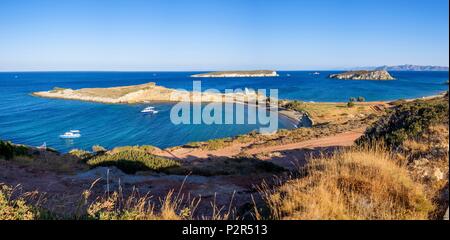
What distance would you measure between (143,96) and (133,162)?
79743 mm

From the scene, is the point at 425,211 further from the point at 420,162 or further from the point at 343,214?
the point at 420,162

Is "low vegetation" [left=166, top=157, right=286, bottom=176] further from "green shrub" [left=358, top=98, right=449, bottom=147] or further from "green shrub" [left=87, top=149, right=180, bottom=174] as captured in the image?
"green shrub" [left=358, top=98, right=449, bottom=147]

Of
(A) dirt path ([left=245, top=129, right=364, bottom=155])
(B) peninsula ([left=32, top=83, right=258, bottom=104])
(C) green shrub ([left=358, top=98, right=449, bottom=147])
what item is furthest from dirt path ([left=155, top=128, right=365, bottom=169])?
(B) peninsula ([left=32, top=83, right=258, bottom=104])

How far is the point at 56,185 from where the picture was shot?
11109 millimetres

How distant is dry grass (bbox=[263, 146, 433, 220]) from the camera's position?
15.1 ft

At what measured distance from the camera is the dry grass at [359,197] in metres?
4.61

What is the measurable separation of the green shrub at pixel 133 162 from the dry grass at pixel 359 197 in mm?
9771

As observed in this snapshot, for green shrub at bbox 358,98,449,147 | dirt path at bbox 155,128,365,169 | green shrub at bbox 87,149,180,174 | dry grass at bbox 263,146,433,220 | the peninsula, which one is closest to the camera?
dry grass at bbox 263,146,433,220

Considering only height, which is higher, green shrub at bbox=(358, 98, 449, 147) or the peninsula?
green shrub at bbox=(358, 98, 449, 147)

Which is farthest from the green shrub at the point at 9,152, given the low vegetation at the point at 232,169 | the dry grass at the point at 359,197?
the dry grass at the point at 359,197

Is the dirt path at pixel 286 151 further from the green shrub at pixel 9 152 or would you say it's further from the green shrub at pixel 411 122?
the green shrub at pixel 9 152

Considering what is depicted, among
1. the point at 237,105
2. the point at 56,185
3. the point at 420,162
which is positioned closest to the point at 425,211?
the point at 420,162

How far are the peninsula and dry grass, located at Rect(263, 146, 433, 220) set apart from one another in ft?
253
